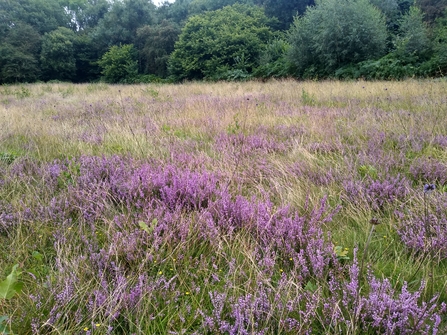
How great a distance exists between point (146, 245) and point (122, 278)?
0.41m

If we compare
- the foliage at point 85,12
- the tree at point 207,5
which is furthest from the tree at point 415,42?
the foliage at point 85,12

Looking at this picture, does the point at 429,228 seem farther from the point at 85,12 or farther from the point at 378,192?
the point at 85,12

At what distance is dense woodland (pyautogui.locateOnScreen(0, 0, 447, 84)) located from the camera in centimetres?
1791

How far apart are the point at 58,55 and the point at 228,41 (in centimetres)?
2659

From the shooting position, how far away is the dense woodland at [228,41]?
58.7ft

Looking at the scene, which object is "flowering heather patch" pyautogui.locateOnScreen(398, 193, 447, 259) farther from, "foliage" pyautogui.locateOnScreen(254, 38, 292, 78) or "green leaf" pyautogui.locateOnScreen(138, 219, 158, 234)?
"foliage" pyautogui.locateOnScreen(254, 38, 292, 78)

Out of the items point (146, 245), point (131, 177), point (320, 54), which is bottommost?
point (146, 245)

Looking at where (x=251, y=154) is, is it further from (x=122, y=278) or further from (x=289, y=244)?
(x=122, y=278)

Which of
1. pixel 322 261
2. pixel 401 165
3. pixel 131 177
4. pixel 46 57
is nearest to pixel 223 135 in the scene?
pixel 131 177

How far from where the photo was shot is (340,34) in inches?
720

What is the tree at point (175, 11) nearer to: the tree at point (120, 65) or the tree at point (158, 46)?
the tree at point (158, 46)

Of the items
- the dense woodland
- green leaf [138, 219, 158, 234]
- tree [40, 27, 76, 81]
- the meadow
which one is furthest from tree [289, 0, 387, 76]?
tree [40, 27, 76, 81]

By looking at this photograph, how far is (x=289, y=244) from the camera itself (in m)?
1.71

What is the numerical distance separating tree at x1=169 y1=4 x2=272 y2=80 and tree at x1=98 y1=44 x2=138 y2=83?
7882mm
